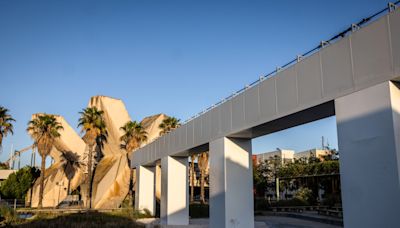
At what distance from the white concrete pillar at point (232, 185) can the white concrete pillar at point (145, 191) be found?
1363cm

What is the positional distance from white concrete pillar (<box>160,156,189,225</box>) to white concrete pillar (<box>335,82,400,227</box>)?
13.9 m

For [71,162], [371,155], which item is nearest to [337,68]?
[371,155]

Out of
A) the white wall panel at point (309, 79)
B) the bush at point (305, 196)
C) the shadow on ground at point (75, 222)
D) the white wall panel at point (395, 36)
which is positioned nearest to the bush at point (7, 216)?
the shadow on ground at point (75, 222)

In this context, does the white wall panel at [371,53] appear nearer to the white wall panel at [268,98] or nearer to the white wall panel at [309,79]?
the white wall panel at [309,79]

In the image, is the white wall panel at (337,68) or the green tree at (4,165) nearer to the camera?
the white wall panel at (337,68)

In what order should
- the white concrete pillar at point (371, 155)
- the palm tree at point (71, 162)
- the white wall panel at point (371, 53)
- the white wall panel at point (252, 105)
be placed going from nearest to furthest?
1. the white concrete pillar at point (371, 155)
2. the white wall panel at point (371, 53)
3. the white wall panel at point (252, 105)
4. the palm tree at point (71, 162)

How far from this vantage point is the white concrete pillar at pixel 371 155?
24.8 feet

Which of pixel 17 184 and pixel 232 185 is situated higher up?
pixel 17 184

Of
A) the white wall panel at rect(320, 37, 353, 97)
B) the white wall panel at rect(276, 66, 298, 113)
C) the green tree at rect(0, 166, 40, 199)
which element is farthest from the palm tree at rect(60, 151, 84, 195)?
the white wall panel at rect(320, 37, 353, 97)

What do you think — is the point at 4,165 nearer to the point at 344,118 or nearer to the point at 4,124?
the point at 4,124

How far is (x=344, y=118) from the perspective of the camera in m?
8.94

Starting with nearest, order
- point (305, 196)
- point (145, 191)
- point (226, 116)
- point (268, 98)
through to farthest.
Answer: point (268, 98)
point (226, 116)
point (145, 191)
point (305, 196)

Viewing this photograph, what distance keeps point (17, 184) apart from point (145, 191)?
81.5 ft

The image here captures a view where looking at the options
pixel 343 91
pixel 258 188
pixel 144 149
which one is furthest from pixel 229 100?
pixel 258 188
